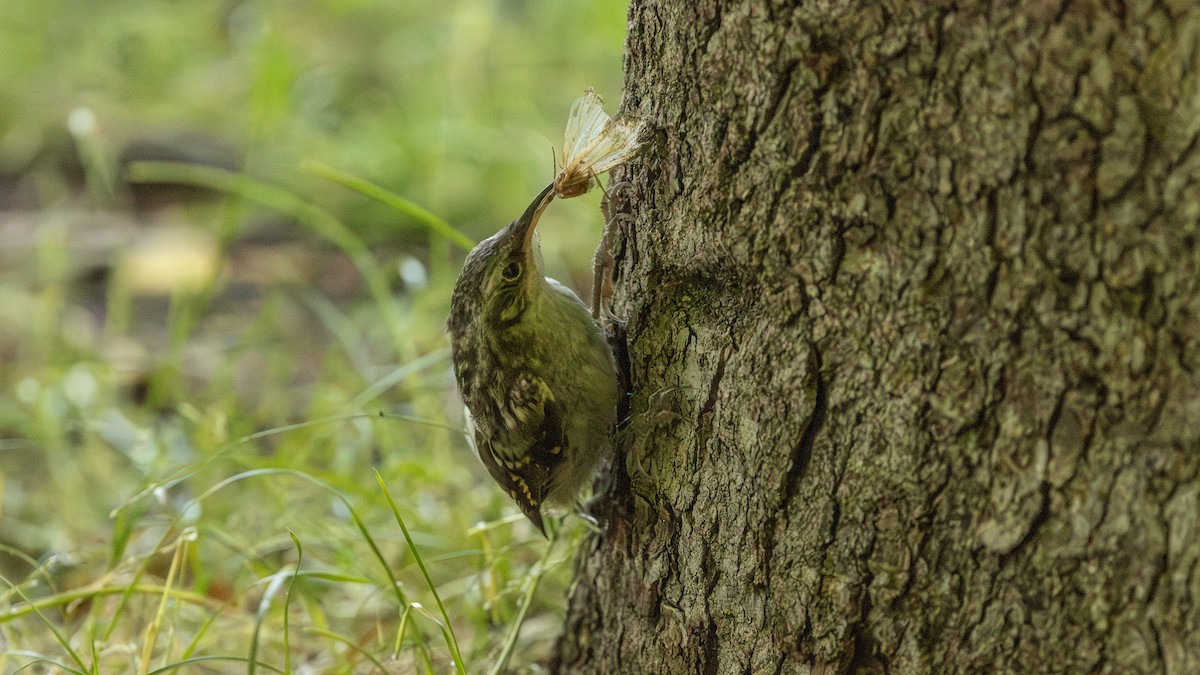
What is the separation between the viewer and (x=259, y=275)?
6.45 m

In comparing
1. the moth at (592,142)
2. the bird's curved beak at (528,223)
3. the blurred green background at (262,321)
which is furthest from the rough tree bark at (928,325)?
the blurred green background at (262,321)

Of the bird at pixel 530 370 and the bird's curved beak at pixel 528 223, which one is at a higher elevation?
the bird's curved beak at pixel 528 223

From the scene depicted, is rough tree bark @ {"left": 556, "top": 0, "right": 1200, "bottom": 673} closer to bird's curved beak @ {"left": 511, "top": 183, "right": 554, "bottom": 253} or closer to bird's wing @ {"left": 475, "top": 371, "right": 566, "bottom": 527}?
bird's curved beak @ {"left": 511, "top": 183, "right": 554, "bottom": 253}

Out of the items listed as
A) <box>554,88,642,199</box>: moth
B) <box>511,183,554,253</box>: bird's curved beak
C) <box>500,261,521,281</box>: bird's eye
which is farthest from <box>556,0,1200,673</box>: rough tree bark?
<box>500,261,521,281</box>: bird's eye

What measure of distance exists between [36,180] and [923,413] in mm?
7738

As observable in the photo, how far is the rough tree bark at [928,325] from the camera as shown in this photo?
5.06 feet

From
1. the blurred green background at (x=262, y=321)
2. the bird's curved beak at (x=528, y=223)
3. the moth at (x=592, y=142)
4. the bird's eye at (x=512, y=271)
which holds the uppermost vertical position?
the moth at (x=592, y=142)

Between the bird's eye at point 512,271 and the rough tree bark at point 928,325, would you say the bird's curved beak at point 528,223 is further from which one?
the rough tree bark at point 928,325

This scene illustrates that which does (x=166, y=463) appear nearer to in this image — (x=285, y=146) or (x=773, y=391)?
(x=773, y=391)

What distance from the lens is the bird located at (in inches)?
95.2

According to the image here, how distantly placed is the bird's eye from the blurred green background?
495 millimetres

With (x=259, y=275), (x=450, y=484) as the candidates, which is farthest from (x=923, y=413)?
(x=259, y=275)

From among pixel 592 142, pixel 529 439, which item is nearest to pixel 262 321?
pixel 529 439

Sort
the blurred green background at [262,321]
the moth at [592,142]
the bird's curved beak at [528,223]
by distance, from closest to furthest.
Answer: the moth at [592,142] < the bird's curved beak at [528,223] < the blurred green background at [262,321]
